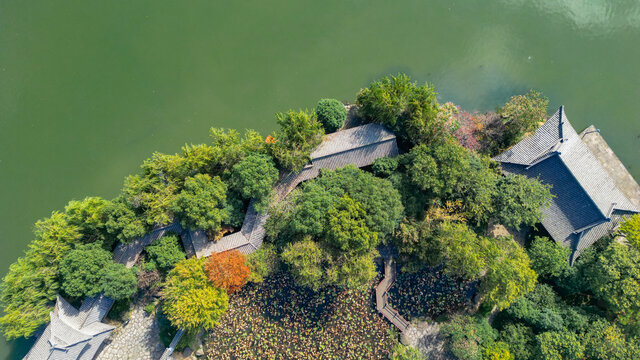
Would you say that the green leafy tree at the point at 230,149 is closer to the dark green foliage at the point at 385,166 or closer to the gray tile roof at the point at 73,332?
the dark green foliage at the point at 385,166

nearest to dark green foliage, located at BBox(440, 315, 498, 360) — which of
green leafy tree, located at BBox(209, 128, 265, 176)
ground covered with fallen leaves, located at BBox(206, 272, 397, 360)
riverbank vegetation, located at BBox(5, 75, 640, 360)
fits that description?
riverbank vegetation, located at BBox(5, 75, 640, 360)

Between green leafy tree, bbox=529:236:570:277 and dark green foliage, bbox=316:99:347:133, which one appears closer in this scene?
green leafy tree, bbox=529:236:570:277

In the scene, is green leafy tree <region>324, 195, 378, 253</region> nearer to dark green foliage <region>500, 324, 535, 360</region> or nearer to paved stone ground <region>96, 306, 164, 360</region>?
dark green foliage <region>500, 324, 535, 360</region>

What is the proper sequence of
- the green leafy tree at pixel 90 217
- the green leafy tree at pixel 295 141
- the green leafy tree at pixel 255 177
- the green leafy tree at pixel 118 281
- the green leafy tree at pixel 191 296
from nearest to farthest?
the green leafy tree at pixel 191 296
the green leafy tree at pixel 118 281
the green leafy tree at pixel 255 177
the green leafy tree at pixel 90 217
the green leafy tree at pixel 295 141

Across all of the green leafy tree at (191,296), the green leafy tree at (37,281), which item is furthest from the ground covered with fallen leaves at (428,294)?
the green leafy tree at (37,281)

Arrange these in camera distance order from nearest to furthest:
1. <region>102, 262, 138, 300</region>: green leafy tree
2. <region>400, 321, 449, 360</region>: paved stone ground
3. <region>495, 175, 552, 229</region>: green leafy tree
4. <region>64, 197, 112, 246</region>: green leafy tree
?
<region>102, 262, 138, 300</region>: green leafy tree < <region>64, 197, 112, 246</region>: green leafy tree < <region>495, 175, 552, 229</region>: green leafy tree < <region>400, 321, 449, 360</region>: paved stone ground

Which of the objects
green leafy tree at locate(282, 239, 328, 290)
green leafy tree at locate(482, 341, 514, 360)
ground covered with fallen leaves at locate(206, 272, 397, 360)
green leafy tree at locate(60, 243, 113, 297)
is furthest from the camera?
ground covered with fallen leaves at locate(206, 272, 397, 360)

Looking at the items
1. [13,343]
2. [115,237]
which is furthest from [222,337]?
[13,343]
